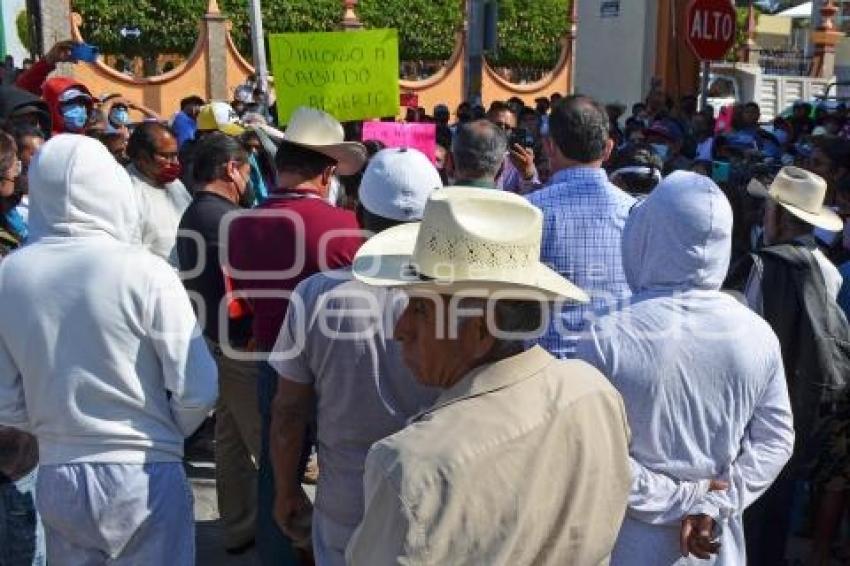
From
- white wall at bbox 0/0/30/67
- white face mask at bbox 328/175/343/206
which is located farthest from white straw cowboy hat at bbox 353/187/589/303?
white wall at bbox 0/0/30/67

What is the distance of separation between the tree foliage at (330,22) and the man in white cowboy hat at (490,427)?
82.3 ft

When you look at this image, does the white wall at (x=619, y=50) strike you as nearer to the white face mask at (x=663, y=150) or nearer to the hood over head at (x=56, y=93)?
the white face mask at (x=663, y=150)

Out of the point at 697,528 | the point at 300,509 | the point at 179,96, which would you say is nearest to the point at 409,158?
the point at 300,509

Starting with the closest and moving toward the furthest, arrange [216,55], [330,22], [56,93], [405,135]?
[405,135]
[56,93]
[216,55]
[330,22]

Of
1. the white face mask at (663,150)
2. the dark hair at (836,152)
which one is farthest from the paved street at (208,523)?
the white face mask at (663,150)

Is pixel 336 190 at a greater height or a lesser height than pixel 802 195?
lesser

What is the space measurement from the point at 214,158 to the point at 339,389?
1897 millimetres

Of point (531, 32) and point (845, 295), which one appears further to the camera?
point (531, 32)

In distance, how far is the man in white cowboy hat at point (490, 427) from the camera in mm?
1460

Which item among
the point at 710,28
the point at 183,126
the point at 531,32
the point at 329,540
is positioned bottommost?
the point at 329,540

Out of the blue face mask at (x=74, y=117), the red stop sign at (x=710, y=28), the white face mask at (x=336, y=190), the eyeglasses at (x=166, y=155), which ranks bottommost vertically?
the white face mask at (x=336, y=190)

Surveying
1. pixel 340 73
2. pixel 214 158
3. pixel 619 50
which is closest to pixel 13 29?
pixel 619 50

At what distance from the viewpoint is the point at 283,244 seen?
3238 millimetres

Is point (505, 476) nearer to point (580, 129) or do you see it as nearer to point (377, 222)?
point (377, 222)
